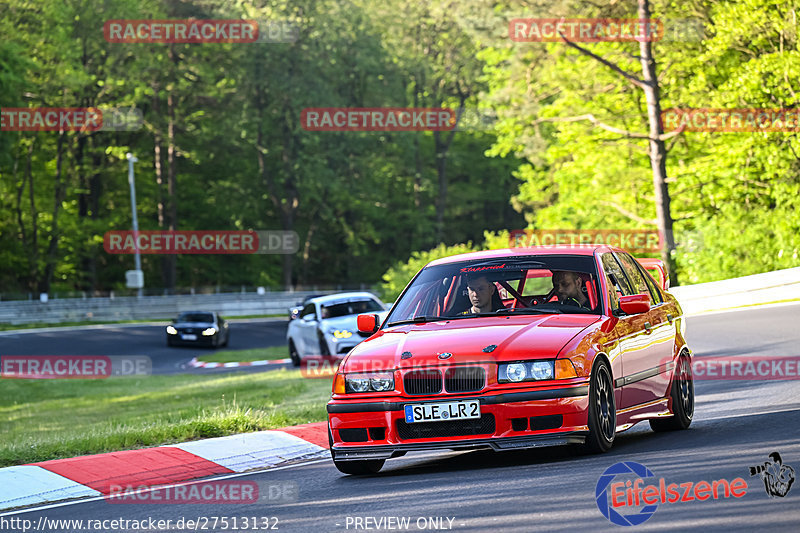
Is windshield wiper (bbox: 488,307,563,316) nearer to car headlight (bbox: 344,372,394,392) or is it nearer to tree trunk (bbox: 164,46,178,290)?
car headlight (bbox: 344,372,394,392)

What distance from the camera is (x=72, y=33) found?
66.2 m

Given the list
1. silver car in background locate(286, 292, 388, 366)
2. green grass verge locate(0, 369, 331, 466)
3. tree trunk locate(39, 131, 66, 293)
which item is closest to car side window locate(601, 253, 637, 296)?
green grass verge locate(0, 369, 331, 466)

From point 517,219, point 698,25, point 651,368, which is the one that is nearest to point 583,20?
point 698,25

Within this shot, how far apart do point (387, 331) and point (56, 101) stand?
6003cm

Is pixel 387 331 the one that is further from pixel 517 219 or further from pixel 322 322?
pixel 517 219

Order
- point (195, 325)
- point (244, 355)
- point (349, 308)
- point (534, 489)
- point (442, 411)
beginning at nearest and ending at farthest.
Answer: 1. point (534, 489)
2. point (442, 411)
3. point (349, 308)
4. point (244, 355)
5. point (195, 325)

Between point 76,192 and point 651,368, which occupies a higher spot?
point 76,192

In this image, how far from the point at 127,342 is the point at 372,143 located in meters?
36.8

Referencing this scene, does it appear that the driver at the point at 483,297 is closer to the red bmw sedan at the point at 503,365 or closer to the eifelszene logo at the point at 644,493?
the red bmw sedan at the point at 503,365

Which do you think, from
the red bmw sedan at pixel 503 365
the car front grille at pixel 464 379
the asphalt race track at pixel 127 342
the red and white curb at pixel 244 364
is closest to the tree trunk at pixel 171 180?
the asphalt race track at pixel 127 342

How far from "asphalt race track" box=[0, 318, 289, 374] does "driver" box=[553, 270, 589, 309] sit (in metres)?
25.5

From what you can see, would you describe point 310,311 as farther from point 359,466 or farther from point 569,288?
point 359,466

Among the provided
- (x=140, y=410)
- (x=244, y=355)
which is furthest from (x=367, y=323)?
(x=244, y=355)

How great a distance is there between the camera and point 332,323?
2519 cm
